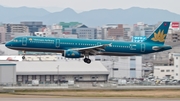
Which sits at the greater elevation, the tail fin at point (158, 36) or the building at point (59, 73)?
the tail fin at point (158, 36)

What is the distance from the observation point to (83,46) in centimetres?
8950

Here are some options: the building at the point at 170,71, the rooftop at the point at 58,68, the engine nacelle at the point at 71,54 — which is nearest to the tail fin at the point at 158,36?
the engine nacelle at the point at 71,54

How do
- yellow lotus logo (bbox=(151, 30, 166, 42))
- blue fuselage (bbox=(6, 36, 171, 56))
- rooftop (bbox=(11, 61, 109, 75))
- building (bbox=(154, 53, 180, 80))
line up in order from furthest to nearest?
building (bbox=(154, 53, 180, 80)), rooftop (bbox=(11, 61, 109, 75)), yellow lotus logo (bbox=(151, 30, 166, 42)), blue fuselage (bbox=(6, 36, 171, 56))

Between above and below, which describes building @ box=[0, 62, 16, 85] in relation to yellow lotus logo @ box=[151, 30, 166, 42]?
below

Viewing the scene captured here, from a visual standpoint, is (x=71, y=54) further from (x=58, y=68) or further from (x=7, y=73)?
(x=58, y=68)

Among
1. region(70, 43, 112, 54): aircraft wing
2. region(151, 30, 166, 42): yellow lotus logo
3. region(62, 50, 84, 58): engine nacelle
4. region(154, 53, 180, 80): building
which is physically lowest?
region(154, 53, 180, 80): building

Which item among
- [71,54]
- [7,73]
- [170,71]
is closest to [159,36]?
[71,54]

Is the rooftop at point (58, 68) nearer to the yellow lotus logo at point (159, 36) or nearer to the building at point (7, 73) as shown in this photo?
the building at point (7, 73)

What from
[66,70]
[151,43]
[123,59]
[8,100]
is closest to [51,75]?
[66,70]

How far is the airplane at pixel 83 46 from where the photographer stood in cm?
8675

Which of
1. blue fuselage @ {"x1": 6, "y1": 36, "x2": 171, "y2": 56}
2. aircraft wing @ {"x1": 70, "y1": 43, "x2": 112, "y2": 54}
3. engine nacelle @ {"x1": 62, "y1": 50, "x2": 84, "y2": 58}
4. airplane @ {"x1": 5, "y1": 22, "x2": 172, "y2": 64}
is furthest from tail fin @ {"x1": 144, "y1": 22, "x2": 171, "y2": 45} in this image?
engine nacelle @ {"x1": 62, "y1": 50, "x2": 84, "y2": 58}

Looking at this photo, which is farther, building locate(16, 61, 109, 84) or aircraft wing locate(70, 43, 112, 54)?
building locate(16, 61, 109, 84)

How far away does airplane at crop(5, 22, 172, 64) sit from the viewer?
285 ft

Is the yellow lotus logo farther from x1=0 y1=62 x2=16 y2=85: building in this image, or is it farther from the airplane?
x1=0 y1=62 x2=16 y2=85: building
